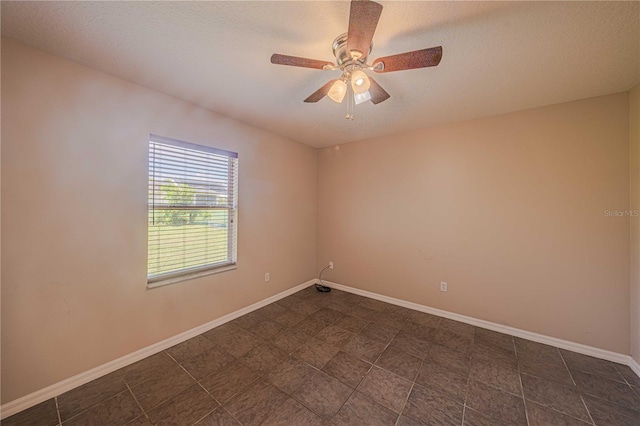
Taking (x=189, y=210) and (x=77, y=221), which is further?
(x=189, y=210)

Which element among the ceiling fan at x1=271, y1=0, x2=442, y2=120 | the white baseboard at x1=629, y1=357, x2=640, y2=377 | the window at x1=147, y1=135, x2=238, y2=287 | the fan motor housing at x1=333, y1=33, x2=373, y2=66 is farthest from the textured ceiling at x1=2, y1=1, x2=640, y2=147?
the white baseboard at x1=629, y1=357, x2=640, y2=377

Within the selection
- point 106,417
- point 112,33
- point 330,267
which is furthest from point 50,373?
point 330,267

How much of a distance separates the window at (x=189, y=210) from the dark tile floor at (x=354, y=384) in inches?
31.1

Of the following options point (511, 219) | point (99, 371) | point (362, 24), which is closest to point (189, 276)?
point (99, 371)

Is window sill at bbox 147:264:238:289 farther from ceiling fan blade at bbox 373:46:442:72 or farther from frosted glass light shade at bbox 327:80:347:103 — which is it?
ceiling fan blade at bbox 373:46:442:72

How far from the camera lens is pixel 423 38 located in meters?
1.44

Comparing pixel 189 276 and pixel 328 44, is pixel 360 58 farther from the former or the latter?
pixel 189 276

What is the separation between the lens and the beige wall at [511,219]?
2.06 m

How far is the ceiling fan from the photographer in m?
1.00

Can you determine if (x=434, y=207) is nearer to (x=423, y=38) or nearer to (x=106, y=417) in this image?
(x=423, y=38)

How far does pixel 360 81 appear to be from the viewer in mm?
1370

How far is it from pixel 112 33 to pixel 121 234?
4.82 feet

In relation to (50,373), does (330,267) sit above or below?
above

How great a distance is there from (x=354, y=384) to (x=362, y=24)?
2.34 metres
